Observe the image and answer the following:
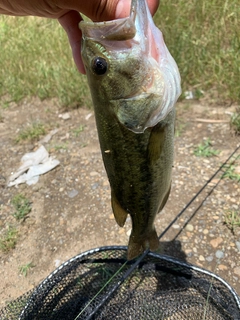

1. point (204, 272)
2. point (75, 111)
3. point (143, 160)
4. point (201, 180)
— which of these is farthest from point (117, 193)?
point (75, 111)

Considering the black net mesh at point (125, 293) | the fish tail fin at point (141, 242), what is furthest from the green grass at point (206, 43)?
the fish tail fin at point (141, 242)

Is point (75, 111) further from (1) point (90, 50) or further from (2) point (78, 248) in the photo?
(1) point (90, 50)

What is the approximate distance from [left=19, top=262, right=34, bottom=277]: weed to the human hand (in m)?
1.85

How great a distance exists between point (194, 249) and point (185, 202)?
509 millimetres

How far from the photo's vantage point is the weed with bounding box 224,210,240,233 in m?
3.08

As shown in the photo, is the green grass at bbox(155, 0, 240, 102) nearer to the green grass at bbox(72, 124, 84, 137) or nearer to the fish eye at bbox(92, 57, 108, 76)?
the green grass at bbox(72, 124, 84, 137)

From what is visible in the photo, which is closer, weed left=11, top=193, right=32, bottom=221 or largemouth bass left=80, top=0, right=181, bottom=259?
largemouth bass left=80, top=0, right=181, bottom=259

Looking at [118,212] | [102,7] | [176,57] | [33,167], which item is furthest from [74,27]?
[176,57]

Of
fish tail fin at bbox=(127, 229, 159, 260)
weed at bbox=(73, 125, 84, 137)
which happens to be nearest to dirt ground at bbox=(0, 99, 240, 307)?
weed at bbox=(73, 125, 84, 137)

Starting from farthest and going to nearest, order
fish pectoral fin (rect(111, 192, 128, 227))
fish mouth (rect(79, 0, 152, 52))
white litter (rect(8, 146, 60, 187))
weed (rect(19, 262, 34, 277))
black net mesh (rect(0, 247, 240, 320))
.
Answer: white litter (rect(8, 146, 60, 187)) < weed (rect(19, 262, 34, 277)) < black net mesh (rect(0, 247, 240, 320)) < fish pectoral fin (rect(111, 192, 128, 227)) < fish mouth (rect(79, 0, 152, 52))

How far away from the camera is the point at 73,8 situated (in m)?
1.78

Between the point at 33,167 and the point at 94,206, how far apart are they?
994 millimetres

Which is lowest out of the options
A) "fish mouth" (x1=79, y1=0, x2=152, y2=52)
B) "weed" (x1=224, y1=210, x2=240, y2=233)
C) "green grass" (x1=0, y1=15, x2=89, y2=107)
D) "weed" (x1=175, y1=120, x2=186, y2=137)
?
"weed" (x1=224, y1=210, x2=240, y2=233)

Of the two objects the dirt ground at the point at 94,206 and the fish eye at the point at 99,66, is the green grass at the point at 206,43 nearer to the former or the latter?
the dirt ground at the point at 94,206
